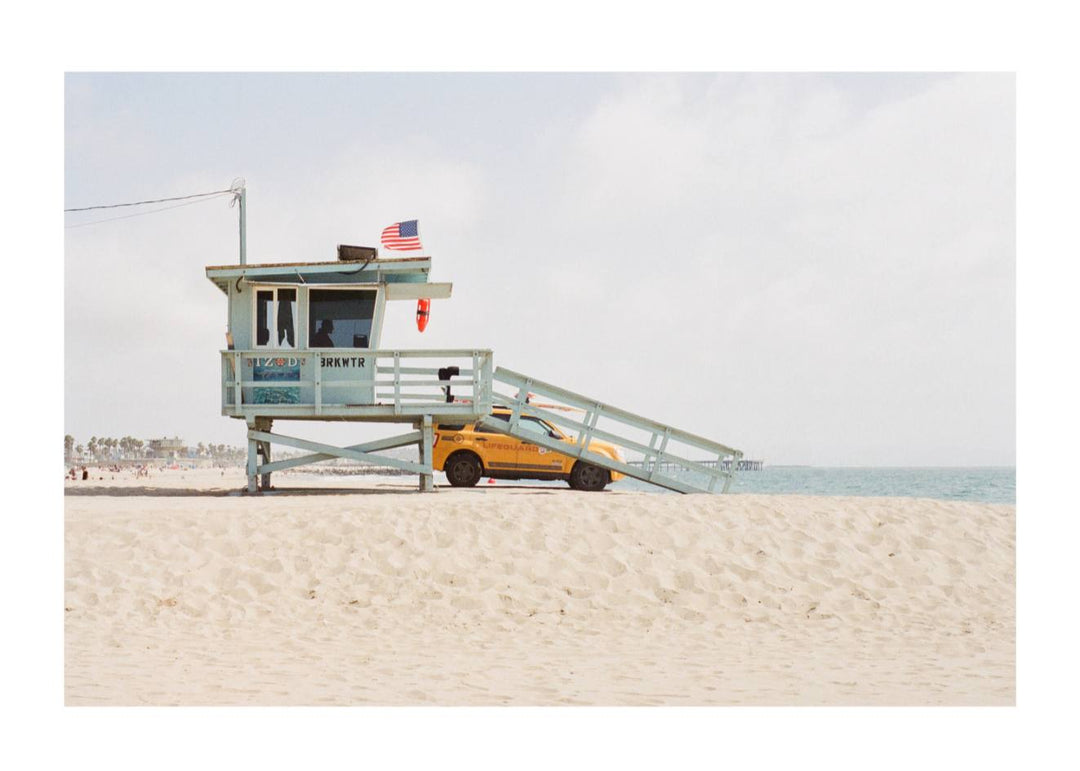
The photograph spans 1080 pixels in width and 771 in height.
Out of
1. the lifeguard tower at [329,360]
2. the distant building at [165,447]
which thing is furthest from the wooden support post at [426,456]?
the distant building at [165,447]

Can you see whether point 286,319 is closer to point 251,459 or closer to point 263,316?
point 263,316

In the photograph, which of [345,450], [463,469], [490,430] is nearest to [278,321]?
[345,450]

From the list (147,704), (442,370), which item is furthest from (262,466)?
(147,704)

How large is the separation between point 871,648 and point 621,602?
96.1 inches

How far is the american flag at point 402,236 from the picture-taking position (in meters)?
15.7

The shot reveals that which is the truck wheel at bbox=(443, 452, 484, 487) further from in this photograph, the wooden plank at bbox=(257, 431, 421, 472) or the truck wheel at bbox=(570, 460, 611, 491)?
the wooden plank at bbox=(257, 431, 421, 472)

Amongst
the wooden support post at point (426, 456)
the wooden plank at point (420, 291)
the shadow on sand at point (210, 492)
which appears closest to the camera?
the shadow on sand at point (210, 492)

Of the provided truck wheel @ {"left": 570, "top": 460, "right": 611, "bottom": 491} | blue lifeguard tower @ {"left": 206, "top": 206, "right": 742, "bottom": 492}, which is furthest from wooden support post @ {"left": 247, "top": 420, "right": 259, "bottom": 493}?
truck wheel @ {"left": 570, "top": 460, "right": 611, "bottom": 491}

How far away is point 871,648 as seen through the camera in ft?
26.5

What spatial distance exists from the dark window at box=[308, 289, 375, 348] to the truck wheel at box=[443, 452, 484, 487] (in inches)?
143

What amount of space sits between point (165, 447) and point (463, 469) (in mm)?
54102

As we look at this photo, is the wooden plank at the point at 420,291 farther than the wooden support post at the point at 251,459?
Yes

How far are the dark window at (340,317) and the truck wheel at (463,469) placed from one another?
363 centimetres

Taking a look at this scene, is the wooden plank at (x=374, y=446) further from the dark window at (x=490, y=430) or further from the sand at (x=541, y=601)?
the sand at (x=541, y=601)
